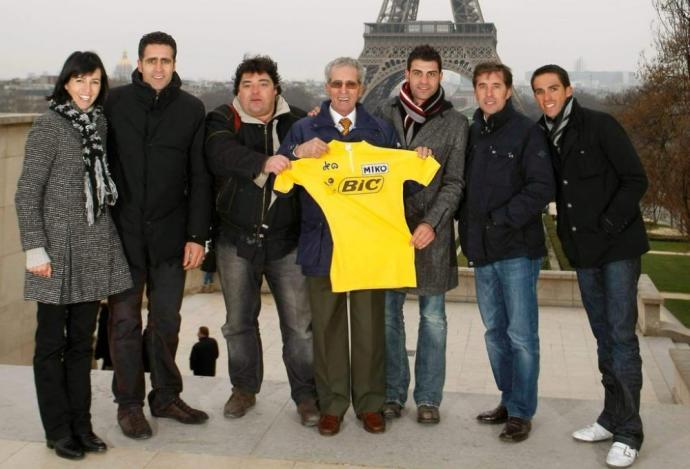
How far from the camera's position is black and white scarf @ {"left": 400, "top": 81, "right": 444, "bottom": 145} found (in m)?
5.04

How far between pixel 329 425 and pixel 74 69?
2.54 m

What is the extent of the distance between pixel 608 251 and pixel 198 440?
267 centimetres

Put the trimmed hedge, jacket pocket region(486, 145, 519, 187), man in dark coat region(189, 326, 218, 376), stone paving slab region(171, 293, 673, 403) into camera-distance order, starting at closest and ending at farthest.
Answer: jacket pocket region(486, 145, 519, 187)
man in dark coat region(189, 326, 218, 376)
stone paving slab region(171, 293, 673, 403)
the trimmed hedge

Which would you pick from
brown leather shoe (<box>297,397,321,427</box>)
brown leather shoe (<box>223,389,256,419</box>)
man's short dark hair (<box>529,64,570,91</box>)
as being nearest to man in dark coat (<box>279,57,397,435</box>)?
brown leather shoe (<box>297,397,321,427</box>)

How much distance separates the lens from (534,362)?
5.00m

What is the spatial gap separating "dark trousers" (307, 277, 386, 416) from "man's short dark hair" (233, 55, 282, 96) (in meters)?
1.27

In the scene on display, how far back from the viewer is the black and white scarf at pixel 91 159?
455 centimetres

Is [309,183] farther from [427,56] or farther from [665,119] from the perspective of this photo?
[665,119]

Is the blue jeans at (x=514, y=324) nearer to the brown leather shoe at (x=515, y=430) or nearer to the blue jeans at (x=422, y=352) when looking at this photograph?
the brown leather shoe at (x=515, y=430)

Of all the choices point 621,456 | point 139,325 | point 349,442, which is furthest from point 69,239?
point 621,456

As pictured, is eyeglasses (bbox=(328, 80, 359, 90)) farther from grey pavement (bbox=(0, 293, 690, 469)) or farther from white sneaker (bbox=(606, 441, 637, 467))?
white sneaker (bbox=(606, 441, 637, 467))

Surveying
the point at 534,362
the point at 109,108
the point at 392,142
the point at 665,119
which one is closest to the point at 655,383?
the point at 534,362

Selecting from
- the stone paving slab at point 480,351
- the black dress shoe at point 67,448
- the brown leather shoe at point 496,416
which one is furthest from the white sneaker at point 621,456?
the stone paving slab at point 480,351

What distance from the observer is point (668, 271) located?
2188cm
